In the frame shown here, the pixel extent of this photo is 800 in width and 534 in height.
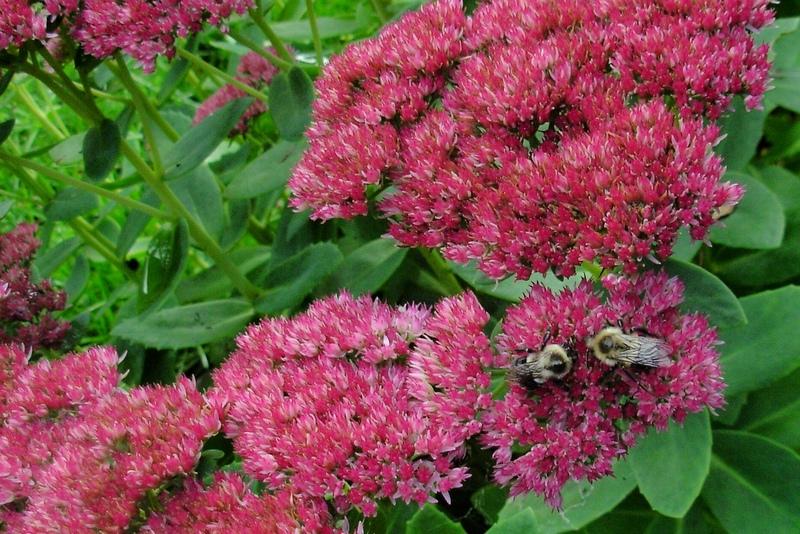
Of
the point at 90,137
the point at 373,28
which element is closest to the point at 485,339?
the point at 90,137

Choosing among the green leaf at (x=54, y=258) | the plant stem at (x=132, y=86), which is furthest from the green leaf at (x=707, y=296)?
the green leaf at (x=54, y=258)

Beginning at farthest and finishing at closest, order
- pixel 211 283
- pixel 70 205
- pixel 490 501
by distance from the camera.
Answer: pixel 211 283, pixel 70 205, pixel 490 501

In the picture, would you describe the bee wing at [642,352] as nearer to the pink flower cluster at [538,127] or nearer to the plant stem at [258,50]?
the pink flower cluster at [538,127]

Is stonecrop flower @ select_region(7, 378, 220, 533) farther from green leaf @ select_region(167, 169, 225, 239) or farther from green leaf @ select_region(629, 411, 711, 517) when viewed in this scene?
green leaf @ select_region(167, 169, 225, 239)

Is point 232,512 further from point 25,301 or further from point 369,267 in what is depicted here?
point 25,301

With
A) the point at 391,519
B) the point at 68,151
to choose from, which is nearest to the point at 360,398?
the point at 391,519

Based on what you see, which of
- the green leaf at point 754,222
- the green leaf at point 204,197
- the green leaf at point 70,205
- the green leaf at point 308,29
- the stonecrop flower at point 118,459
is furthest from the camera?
the green leaf at point 308,29
